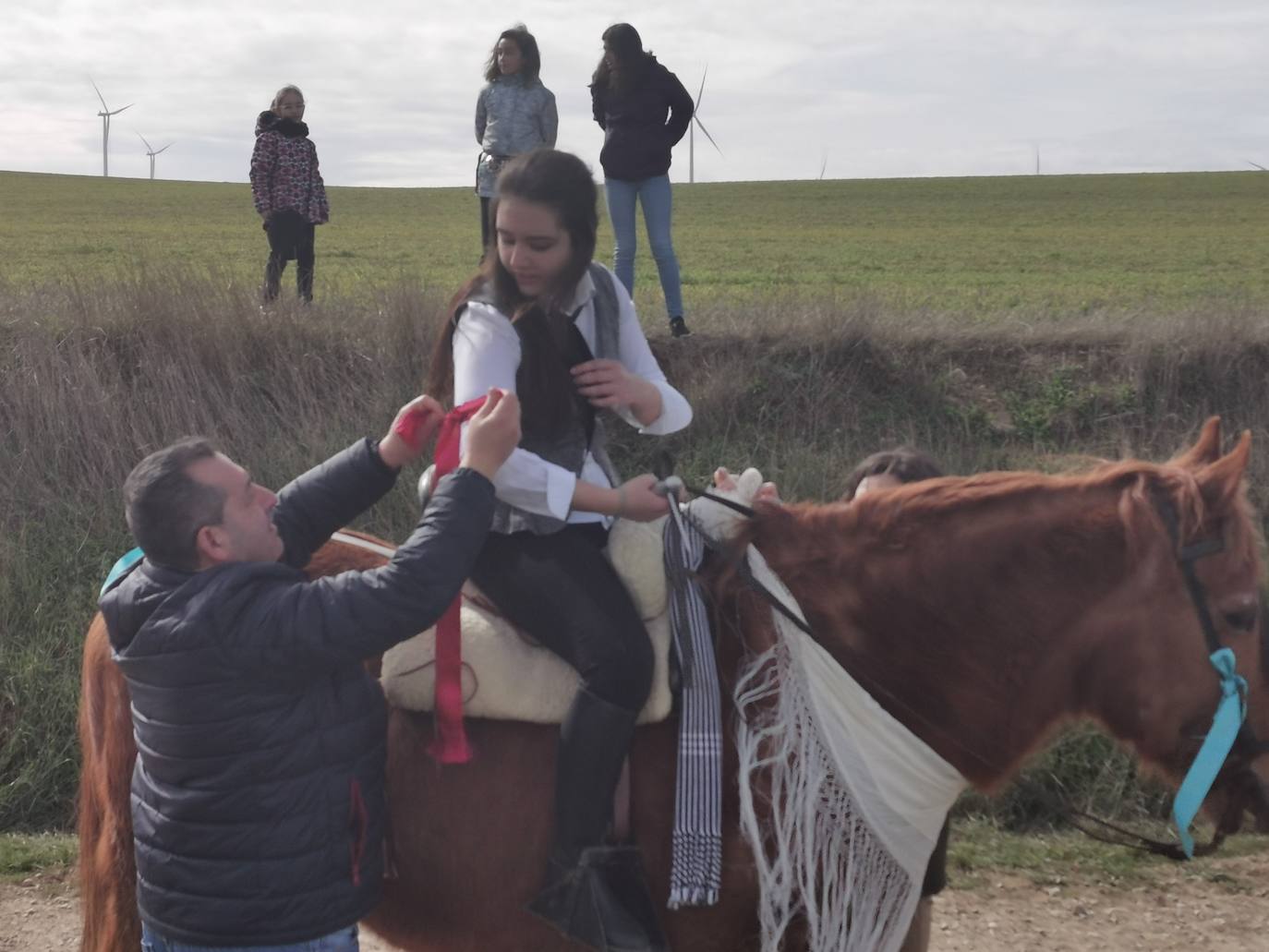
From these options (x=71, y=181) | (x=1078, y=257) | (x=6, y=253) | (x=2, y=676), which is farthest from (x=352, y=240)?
(x=71, y=181)

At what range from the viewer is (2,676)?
586cm

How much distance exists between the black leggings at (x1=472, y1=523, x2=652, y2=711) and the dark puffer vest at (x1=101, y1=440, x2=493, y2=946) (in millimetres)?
342

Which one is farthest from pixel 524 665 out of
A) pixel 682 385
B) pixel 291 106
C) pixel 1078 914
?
pixel 291 106

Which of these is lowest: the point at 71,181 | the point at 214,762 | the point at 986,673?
the point at 214,762

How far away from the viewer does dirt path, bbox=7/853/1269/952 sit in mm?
4207

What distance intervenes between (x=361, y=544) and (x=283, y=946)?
3.85 feet

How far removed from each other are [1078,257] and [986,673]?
24.2 meters

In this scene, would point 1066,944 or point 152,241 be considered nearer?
point 1066,944

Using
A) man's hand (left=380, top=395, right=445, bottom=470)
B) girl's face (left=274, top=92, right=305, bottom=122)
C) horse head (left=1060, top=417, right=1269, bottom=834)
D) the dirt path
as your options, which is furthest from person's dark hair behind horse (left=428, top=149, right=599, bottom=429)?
girl's face (left=274, top=92, right=305, bottom=122)

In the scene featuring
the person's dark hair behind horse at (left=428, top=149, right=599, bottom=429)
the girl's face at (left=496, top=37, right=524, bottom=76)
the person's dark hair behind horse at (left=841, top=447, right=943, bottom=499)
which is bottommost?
the person's dark hair behind horse at (left=841, top=447, right=943, bottom=499)

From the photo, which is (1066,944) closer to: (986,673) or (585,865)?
(986,673)

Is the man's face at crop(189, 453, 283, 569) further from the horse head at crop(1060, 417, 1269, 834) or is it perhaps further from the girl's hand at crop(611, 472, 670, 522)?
the horse head at crop(1060, 417, 1269, 834)

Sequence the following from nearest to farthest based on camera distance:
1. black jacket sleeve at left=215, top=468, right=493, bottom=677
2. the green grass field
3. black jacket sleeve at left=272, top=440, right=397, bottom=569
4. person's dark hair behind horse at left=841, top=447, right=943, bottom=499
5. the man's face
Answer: black jacket sleeve at left=215, top=468, right=493, bottom=677 < the man's face < black jacket sleeve at left=272, top=440, right=397, bottom=569 < person's dark hair behind horse at left=841, top=447, right=943, bottom=499 < the green grass field

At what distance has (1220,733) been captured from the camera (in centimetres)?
232
